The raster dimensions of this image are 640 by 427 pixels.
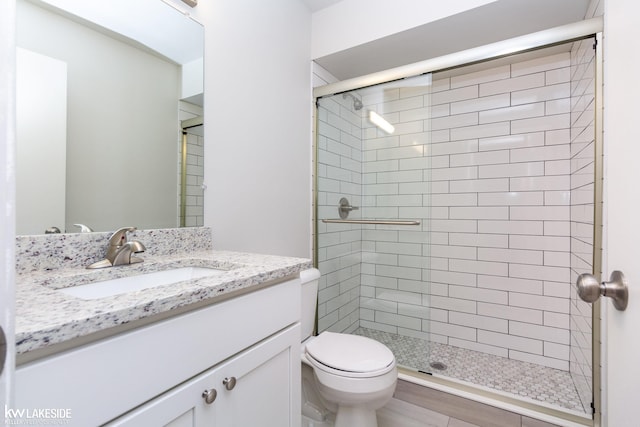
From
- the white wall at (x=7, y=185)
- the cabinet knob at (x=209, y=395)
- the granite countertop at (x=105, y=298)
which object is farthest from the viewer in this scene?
the cabinet knob at (x=209, y=395)

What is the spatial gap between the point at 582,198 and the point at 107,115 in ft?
7.85

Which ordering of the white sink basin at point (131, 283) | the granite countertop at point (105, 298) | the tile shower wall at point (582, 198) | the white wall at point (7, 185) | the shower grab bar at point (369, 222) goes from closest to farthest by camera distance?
the white wall at point (7, 185) < the granite countertop at point (105, 298) < the white sink basin at point (131, 283) < the tile shower wall at point (582, 198) < the shower grab bar at point (369, 222)

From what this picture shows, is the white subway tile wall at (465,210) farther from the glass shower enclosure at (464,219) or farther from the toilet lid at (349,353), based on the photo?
the toilet lid at (349,353)

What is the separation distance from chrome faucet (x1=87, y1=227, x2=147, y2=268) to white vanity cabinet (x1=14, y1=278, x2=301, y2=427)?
18.1 inches

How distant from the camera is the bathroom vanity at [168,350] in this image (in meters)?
0.50

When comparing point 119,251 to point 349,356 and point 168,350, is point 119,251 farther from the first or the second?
point 349,356

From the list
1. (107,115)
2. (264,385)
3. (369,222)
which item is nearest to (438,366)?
(369,222)

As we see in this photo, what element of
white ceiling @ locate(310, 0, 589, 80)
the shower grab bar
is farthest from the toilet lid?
white ceiling @ locate(310, 0, 589, 80)

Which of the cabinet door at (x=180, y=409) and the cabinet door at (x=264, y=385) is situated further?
the cabinet door at (x=264, y=385)

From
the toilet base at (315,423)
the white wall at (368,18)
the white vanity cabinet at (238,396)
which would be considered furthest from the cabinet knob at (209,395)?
the white wall at (368,18)

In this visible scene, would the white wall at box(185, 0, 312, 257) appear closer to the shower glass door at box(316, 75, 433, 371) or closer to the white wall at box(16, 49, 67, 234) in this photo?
the shower glass door at box(316, 75, 433, 371)

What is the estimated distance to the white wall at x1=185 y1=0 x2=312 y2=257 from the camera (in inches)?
58.4

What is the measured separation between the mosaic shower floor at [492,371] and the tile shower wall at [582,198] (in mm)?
85

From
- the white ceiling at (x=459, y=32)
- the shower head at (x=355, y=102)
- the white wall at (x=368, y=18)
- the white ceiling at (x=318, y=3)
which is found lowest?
the shower head at (x=355, y=102)
